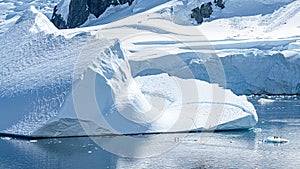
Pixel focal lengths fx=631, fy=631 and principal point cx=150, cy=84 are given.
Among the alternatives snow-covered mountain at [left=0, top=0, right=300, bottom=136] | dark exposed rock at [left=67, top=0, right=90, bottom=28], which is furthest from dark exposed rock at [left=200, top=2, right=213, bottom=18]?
snow-covered mountain at [left=0, top=0, right=300, bottom=136]

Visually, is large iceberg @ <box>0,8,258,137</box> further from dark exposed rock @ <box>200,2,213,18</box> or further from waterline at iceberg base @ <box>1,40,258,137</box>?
dark exposed rock @ <box>200,2,213,18</box>

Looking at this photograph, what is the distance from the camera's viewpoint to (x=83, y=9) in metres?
45.5

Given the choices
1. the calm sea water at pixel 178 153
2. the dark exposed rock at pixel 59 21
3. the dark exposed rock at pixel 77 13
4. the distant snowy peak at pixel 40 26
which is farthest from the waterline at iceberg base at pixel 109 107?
the dark exposed rock at pixel 59 21

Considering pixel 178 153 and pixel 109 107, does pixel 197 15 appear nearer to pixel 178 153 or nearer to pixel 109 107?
pixel 109 107

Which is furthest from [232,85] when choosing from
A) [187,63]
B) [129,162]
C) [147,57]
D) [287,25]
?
[129,162]

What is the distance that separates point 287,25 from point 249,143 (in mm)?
19727

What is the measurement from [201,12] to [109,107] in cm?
2331

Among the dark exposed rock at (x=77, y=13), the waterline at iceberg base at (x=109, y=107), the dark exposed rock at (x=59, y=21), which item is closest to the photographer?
the waterline at iceberg base at (x=109, y=107)

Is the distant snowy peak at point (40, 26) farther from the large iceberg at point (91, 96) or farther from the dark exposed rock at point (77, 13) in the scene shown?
the dark exposed rock at point (77, 13)

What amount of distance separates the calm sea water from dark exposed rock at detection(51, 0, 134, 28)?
28250mm

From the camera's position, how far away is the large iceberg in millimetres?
16172

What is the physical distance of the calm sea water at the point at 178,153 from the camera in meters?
13.7

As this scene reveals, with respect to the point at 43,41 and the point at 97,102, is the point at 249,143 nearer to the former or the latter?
the point at 97,102

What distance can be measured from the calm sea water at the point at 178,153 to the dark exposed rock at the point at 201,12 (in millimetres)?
21251
